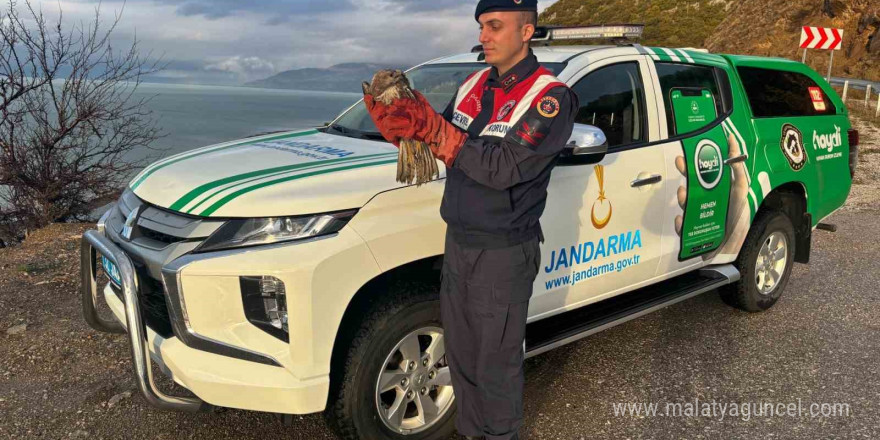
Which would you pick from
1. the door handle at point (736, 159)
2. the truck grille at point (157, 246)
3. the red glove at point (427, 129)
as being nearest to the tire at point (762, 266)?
the door handle at point (736, 159)

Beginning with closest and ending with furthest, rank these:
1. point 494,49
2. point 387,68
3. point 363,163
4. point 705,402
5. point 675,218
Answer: point 387,68 → point 494,49 → point 363,163 → point 705,402 → point 675,218

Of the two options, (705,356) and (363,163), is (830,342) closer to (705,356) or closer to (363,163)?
(705,356)

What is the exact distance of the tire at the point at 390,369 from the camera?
2.46m

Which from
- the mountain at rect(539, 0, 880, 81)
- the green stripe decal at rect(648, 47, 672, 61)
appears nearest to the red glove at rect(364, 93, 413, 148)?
the green stripe decal at rect(648, 47, 672, 61)

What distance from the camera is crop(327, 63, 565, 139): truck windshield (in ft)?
10.9

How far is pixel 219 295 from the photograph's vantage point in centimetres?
226

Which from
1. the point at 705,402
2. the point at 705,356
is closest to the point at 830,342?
the point at 705,356

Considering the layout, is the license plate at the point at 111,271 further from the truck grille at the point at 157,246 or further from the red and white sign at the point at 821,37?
the red and white sign at the point at 821,37

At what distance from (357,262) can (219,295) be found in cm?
49

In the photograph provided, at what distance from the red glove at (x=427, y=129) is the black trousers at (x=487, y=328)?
403 mm

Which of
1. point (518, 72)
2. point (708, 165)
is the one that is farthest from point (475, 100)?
point (708, 165)

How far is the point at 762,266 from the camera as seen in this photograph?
14.6 feet

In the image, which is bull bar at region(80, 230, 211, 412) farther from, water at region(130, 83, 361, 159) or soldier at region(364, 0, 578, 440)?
water at region(130, 83, 361, 159)

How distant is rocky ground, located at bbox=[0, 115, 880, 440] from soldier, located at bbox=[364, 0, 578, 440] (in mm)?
698
